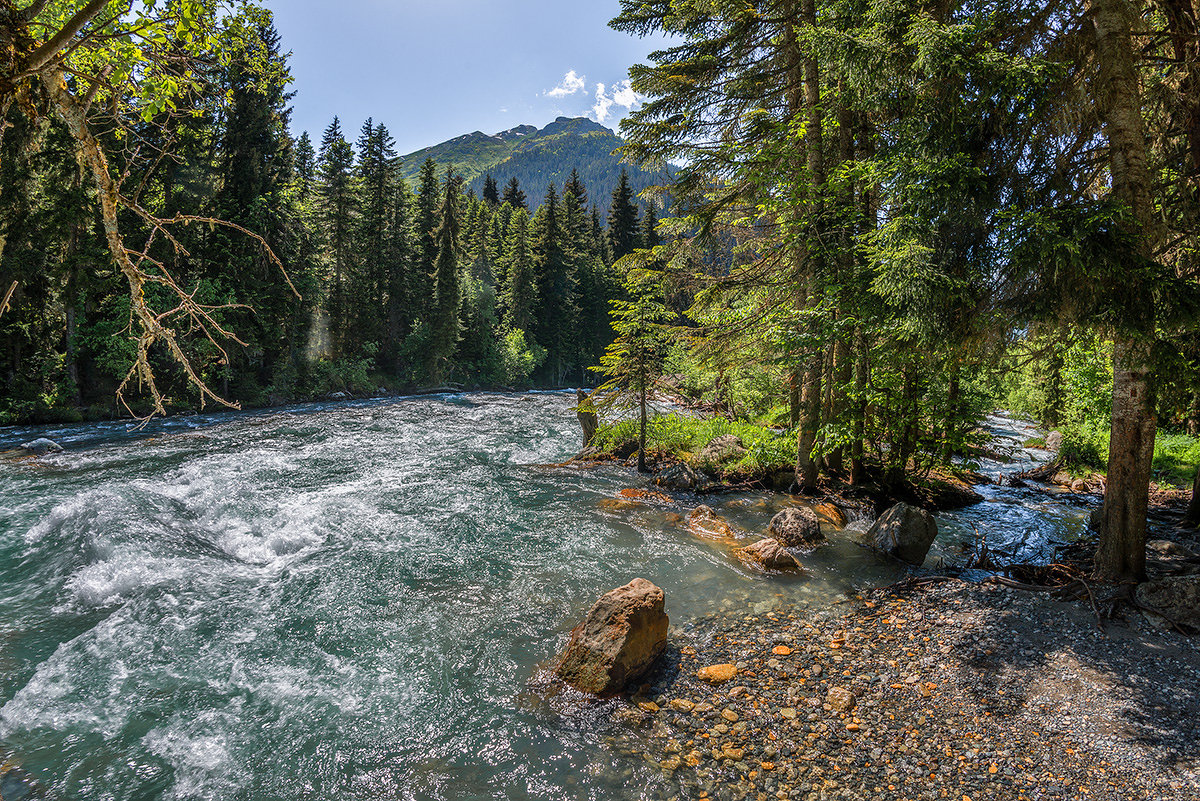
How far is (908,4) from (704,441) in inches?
388

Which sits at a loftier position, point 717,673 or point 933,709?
point 933,709

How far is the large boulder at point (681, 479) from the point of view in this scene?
11.9m

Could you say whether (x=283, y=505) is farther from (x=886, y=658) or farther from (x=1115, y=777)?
(x=1115, y=777)

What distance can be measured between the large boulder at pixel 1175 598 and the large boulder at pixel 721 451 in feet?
25.0

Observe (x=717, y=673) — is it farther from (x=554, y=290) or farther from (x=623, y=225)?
(x=623, y=225)

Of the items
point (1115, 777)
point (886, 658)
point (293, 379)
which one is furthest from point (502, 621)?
point (293, 379)

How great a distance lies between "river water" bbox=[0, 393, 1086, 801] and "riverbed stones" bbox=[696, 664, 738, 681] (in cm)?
102

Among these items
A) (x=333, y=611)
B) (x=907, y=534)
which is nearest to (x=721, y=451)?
(x=907, y=534)

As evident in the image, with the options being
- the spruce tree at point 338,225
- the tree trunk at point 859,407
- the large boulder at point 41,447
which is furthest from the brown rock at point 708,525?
the spruce tree at point 338,225

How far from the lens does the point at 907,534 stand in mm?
7805

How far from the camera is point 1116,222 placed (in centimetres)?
524

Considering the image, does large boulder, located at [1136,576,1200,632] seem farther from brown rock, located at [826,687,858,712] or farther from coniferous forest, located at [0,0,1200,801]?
brown rock, located at [826,687,858,712]

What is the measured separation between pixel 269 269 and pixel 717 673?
32.1 m

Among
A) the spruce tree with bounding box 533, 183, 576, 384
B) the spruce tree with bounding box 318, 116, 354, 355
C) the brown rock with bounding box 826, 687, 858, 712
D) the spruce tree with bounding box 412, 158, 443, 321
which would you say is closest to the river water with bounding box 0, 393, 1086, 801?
the brown rock with bounding box 826, 687, 858, 712
